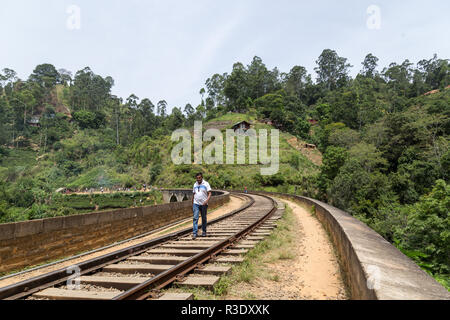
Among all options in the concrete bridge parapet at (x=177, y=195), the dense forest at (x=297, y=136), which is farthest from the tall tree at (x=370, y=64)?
the concrete bridge parapet at (x=177, y=195)

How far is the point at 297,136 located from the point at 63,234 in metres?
76.9

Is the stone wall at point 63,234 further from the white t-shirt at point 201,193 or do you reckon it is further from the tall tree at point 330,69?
the tall tree at point 330,69

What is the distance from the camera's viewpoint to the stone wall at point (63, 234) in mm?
5996

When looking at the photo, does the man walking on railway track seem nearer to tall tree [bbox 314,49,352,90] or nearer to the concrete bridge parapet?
the concrete bridge parapet

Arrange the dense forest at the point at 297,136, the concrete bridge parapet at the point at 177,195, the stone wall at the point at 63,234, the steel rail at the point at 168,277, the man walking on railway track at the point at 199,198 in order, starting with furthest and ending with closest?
the concrete bridge parapet at the point at 177,195
the dense forest at the point at 297,136
the man walking on railway track at the point at 199,198
the stone wall at the point at 63,234
the steel rail at the point at 168,277

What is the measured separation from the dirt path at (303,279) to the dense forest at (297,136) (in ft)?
11.2

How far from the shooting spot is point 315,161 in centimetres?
6862

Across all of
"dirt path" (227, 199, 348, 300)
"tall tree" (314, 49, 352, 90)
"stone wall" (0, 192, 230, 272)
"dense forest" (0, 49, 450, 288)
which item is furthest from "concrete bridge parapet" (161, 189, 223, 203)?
"tall tree" (314, 49, 352, 90)

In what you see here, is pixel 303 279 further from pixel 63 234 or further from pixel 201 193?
pixel 63 234

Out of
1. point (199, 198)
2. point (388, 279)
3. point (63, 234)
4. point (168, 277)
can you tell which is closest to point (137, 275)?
point (168, 277)

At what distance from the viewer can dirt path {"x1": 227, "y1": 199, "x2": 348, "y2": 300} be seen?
161 inches

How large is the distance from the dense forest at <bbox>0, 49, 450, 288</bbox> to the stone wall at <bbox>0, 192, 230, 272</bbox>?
29.6 ft

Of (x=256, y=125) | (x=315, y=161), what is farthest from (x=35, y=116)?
(x=315, y=161)
